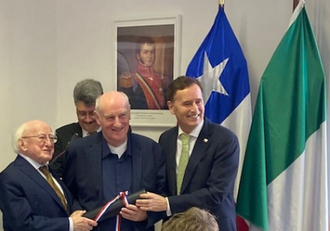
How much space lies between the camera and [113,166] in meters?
2.00

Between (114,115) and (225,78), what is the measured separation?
838 millimetres

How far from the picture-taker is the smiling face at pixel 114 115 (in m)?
1.95

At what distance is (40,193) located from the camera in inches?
73.4

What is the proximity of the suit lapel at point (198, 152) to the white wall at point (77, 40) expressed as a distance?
721 mm

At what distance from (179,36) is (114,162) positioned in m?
1.11

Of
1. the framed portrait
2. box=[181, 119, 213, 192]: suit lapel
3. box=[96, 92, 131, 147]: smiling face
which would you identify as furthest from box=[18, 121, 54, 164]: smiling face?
the framed portrait

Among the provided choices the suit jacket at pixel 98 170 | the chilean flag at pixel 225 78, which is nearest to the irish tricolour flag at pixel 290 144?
the chilean flag at pixel 225 78

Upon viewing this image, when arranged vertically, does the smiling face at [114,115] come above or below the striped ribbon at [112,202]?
above

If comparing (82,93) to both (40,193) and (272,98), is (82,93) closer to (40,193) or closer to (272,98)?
(40,193)

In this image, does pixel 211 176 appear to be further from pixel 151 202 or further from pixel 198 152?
pixel 151 202

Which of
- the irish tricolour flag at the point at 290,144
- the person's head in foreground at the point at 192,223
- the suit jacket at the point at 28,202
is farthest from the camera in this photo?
the irish tricolour flag at the point at 290,144

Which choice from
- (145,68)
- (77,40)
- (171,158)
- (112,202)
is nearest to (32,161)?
(112,202)

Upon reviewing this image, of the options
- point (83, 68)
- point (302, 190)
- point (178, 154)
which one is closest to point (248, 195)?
point (302, 190)

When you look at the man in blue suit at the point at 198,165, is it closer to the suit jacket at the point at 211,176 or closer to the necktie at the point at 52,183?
the suit jacket at the point at 211,176
